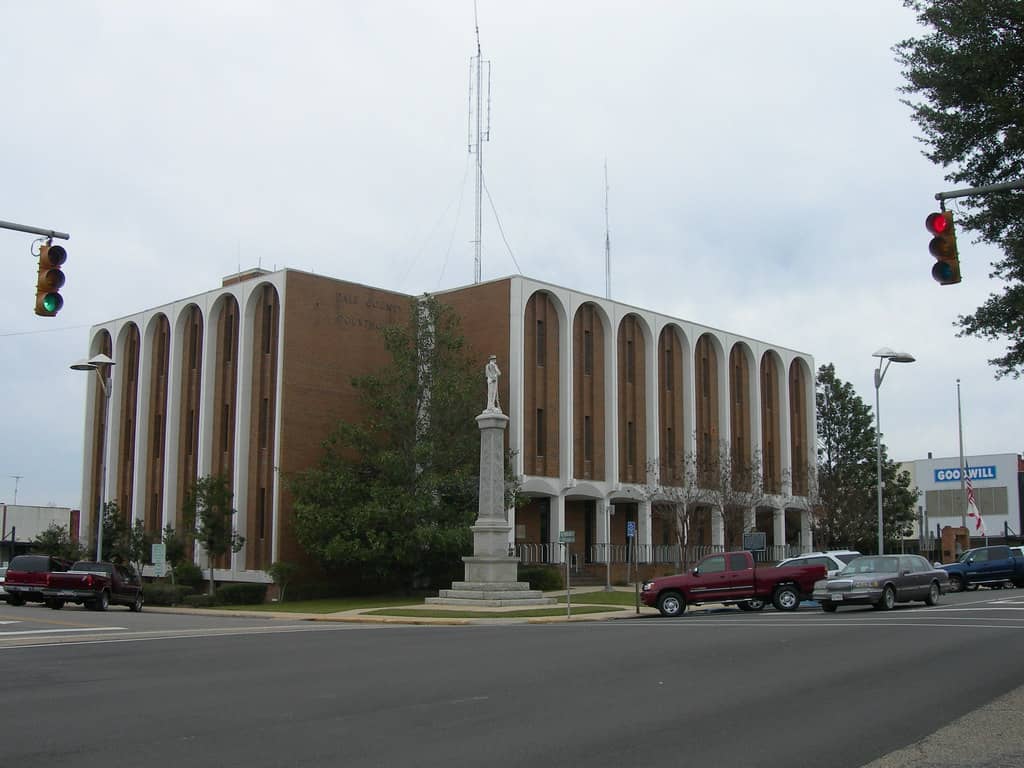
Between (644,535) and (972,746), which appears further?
(644,535)

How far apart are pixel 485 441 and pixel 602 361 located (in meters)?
15.2

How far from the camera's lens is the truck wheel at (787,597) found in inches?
1168

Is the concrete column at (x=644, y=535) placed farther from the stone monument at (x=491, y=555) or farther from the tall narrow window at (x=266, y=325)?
the tall narrow window at (x=266, y=325)

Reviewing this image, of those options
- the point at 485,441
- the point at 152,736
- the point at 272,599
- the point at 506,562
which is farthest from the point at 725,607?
the point at 152,736

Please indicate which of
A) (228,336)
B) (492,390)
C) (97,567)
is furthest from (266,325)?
(97,567)

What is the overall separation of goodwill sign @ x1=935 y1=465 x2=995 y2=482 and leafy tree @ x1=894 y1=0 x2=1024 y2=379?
218ft

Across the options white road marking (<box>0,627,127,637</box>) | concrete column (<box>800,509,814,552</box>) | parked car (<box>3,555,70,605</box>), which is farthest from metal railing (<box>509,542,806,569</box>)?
white road marking (<box>0,627,127,637</box>)

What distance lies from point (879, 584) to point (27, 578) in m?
26.7

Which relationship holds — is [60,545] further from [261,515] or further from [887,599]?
[887,599]

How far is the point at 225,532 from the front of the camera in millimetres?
42844

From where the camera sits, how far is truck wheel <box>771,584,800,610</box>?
29.7 m

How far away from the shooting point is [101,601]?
108ft

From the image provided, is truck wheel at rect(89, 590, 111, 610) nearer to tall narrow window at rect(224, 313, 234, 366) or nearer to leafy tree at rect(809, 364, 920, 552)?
tall narrow window at rect(224, 313, 234, 366)

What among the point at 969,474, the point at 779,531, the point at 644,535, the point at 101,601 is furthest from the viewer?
the point at 969,474
